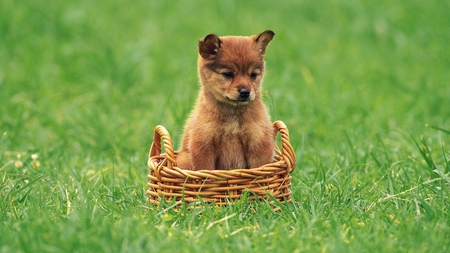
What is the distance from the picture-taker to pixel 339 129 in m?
6.84

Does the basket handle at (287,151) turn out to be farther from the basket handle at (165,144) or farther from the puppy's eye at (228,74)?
the basket handle at (165,144)

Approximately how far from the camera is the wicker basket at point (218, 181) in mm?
4359

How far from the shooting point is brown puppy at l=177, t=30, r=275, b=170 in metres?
4.51

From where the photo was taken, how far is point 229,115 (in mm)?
4629

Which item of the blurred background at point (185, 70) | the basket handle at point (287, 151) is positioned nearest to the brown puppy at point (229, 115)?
the basket handle at point (287, 151)

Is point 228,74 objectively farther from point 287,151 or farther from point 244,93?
point 287,151

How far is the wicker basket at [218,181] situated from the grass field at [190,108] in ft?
0.33

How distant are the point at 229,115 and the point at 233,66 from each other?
353 millimetres

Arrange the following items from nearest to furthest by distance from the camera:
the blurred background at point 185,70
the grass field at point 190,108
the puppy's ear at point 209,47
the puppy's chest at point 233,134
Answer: the grass field at point 190,108
the puppy's ear at point 209,47
the puppy's chest at point 233,134
the blurred background at point 185,70

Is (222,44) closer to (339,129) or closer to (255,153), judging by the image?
(255,153)

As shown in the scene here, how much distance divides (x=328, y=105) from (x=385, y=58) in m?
2.37

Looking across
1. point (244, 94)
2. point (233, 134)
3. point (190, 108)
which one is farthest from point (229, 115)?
point (190, 108)

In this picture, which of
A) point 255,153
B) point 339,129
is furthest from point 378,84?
point 255,153

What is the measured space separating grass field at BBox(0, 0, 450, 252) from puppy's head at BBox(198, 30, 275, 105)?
28.2 inches
